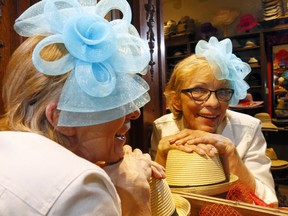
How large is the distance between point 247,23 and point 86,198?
9.74 feet

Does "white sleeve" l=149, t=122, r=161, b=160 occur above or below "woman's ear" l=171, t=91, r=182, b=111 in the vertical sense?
below

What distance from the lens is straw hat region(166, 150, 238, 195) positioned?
782mm

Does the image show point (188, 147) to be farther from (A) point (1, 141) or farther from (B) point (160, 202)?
(A) point (1, 141)

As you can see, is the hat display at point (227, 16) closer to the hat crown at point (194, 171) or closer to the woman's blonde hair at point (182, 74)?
the woman's blonde hair at point (182, 74)

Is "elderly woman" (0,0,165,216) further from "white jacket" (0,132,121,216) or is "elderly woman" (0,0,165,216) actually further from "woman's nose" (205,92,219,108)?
"woman's nose" (205,92,219,108)

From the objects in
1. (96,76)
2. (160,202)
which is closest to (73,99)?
Result: (96,76)

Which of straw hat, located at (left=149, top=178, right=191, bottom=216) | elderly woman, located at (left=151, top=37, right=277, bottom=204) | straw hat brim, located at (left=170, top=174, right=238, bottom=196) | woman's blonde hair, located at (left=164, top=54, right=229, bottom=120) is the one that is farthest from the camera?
woman's blonde hair, located at (left=164, top=54, right=229, bottom=120)

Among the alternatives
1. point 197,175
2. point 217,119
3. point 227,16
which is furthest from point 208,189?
point 227,16

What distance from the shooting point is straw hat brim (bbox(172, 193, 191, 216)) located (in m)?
0.70

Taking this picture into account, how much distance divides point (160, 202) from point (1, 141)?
359mm

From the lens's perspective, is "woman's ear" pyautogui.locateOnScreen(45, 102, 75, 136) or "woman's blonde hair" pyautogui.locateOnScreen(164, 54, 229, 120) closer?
"woman's ear" pyautogui.locateOnScreen(45, 102, 75, 136)

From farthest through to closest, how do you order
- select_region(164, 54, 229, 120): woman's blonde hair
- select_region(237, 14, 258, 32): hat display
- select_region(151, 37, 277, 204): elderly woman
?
select_region(237, 14, 258, 32): hat display
select_region(164, 54, 229, 120): woman's blonde hair
select_region(151, 37, 277, 204): elderly woman

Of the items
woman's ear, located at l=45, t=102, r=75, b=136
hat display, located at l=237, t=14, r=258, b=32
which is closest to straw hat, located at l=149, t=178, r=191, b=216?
woman's ear, located at l=45, t=102, r=75, b=136

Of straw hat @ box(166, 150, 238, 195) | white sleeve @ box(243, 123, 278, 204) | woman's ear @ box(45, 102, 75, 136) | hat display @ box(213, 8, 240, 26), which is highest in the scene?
hat display @ box(213, 8, 240, 26)
